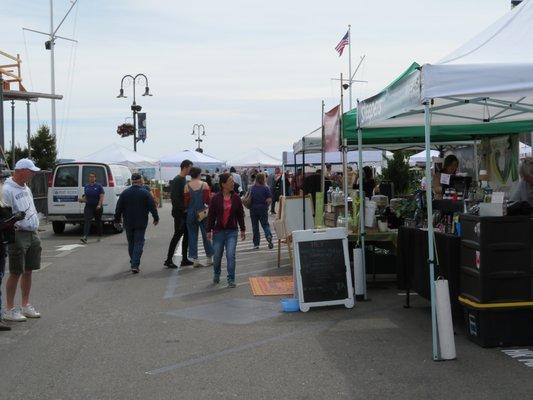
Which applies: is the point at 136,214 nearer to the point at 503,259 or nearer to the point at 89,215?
the point at 89,215

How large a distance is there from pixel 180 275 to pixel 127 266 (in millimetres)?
1762

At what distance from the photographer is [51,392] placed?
17.8ft

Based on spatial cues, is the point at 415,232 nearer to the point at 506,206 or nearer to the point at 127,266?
the point at 506,206

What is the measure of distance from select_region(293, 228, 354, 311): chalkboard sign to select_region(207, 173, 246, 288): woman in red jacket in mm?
2091

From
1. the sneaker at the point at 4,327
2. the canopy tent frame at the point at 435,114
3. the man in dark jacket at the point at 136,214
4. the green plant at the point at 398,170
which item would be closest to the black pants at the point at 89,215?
the man in dark jacket at the point at 136,214

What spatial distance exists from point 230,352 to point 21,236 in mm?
3103

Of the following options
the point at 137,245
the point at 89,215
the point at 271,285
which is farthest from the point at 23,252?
the point at 89,215

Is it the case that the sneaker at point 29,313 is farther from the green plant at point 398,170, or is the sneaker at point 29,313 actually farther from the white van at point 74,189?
the green plant at point 398,170

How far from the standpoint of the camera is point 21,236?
7969mm

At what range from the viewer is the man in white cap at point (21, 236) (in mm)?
7910

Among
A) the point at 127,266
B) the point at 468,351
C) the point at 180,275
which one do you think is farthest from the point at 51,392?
the point at 127,266

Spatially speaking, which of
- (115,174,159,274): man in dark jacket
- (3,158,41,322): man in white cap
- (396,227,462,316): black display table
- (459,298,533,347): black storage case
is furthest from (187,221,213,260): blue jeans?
(459,298,533,347): black storage case

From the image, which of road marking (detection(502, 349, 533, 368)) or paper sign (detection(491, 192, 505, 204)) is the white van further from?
road marking (detection(502, 349, 533, 368))

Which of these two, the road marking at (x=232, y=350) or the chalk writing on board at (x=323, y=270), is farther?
the chalk writing on board at (x=323, y=270)
